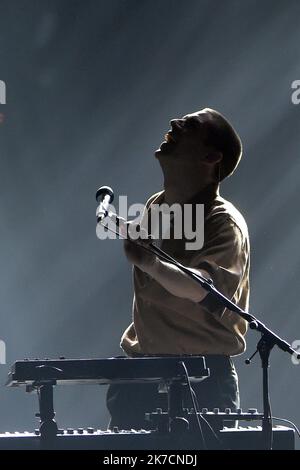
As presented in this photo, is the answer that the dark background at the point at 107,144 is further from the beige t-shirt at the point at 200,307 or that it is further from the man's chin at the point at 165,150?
the beige t-shirt at the point at 200,307

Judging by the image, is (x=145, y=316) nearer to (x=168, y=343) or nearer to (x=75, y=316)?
(x=168, y=343)

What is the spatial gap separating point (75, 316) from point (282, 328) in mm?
1386

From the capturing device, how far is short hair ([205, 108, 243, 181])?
388 cm

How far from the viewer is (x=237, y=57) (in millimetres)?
7344

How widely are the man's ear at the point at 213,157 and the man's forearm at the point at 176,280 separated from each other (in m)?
0.58

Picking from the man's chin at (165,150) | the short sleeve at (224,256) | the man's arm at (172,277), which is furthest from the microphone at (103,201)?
the man's chin at (165,150)

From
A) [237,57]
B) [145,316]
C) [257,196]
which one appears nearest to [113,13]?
[237,57]

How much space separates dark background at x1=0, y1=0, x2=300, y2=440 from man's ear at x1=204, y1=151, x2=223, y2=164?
3517 millimetres

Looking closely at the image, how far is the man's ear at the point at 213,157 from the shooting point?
3854 millimetres

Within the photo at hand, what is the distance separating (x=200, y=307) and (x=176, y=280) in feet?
0.73

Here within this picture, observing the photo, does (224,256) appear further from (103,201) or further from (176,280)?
(103,201)

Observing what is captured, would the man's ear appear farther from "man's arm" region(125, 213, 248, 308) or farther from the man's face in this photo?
"man's arm" region(125, 213, 248, 308)

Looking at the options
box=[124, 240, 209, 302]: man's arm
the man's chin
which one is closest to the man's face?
the man's chin

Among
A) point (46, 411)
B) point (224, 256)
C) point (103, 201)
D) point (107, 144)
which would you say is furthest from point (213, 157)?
point (107, 144)
